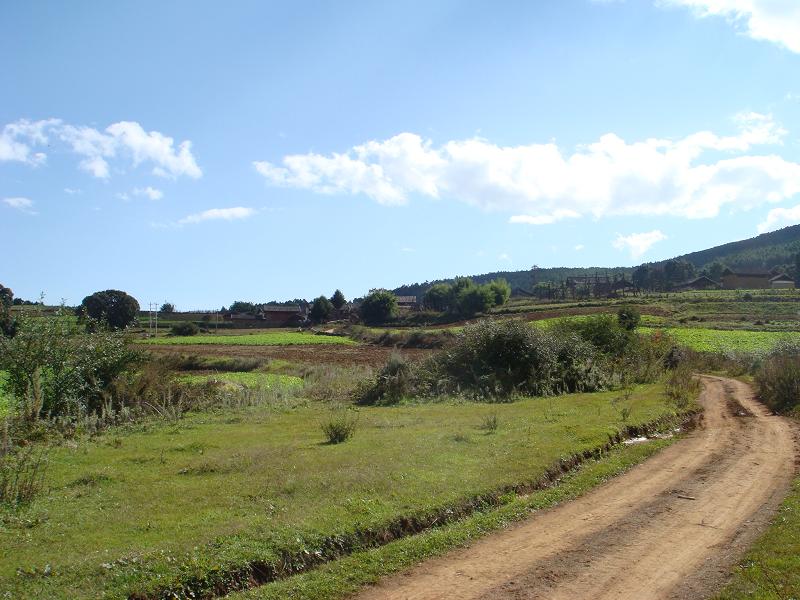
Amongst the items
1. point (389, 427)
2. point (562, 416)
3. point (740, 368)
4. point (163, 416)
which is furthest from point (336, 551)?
point (740, 368)

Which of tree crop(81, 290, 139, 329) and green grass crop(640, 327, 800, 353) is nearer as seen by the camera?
green grass crop(640, 327, 800, 353)

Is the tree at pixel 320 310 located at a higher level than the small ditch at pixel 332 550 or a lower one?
higher

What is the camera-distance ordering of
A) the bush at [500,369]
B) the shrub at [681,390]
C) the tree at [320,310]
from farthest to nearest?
the tree at [320,310] → the bush at [500,369] → the shrub at [681,390]

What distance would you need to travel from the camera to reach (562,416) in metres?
18.7

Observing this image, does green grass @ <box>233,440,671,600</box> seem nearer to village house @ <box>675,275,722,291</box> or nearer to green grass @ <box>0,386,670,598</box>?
green grass @ <box>0,386,670,598</box>

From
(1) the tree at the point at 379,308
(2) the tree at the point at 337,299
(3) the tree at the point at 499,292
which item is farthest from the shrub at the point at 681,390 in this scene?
(2) the tree at the point at 337,299

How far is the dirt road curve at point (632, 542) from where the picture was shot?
7.16 meters

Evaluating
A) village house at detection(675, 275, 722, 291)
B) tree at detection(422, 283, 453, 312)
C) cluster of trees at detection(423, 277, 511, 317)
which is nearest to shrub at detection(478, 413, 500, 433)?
cluster of trees at detection(423, 277, 511, 317)

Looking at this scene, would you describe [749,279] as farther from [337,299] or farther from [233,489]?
[233,489]

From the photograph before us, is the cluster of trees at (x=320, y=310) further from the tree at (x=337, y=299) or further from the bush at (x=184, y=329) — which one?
the bush at (x=184, y=329)

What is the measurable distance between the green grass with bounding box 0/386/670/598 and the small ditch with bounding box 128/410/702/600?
10 cm

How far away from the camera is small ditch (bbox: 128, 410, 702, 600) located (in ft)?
23.7

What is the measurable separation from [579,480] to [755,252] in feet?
627

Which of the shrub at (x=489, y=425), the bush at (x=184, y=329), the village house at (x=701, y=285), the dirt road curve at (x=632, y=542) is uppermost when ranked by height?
the village house at (x=701, y=285)
